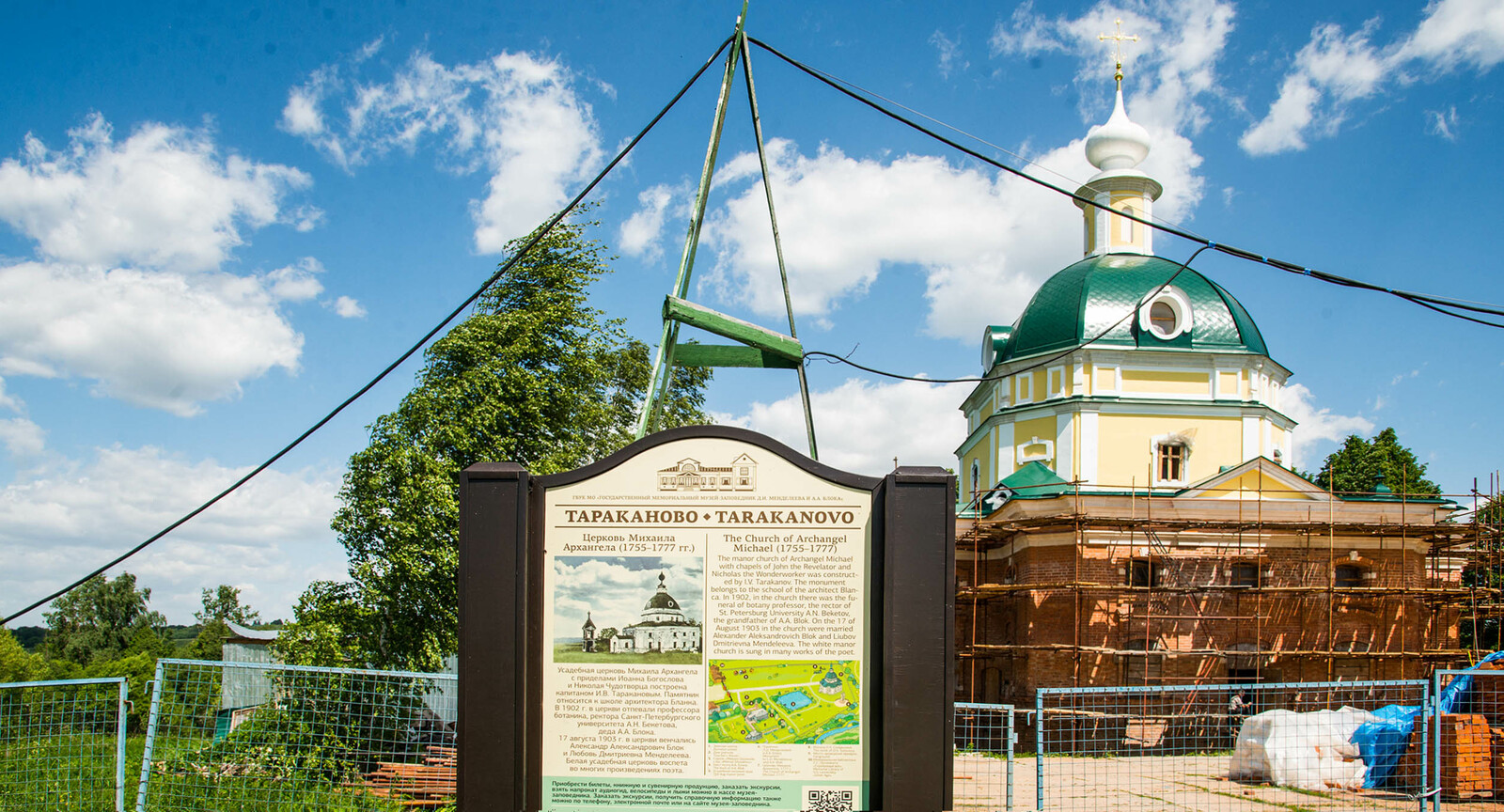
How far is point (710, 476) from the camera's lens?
5363mm

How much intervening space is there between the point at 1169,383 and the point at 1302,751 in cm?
1229


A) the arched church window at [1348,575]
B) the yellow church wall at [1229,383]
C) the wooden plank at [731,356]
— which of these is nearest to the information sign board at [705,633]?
the wooden plank at [731,356]

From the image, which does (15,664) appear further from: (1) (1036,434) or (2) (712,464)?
(2) (712,464)

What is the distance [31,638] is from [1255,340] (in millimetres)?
84235

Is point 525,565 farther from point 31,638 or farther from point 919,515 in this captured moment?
point 31,638

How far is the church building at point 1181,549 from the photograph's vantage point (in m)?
20.9

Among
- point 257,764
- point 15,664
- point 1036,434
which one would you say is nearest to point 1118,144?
point 1036,434

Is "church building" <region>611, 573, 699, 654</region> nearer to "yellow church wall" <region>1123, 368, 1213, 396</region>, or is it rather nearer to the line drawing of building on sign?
the line drawing of building on sign

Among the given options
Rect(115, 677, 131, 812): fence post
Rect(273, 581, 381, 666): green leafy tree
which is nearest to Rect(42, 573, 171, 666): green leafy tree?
Rect(273, 581, 381, 666): green leafy tree

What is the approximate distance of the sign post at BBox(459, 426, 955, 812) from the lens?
16.8ft

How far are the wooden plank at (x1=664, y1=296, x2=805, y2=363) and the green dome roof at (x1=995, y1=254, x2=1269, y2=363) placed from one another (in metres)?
18.3

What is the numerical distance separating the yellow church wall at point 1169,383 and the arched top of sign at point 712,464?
2146cm

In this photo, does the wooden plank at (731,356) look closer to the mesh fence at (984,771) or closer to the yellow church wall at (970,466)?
the mesh fence at (984,771)

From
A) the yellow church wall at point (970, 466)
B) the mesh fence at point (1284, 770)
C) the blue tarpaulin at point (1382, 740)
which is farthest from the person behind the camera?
the yellow church wall at point (970, 466)
